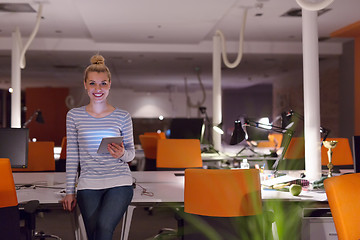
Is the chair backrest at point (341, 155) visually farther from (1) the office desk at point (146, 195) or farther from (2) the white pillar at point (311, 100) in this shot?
(1) the office desk at point (146, 195)

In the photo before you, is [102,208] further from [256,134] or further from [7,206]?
[256,134]

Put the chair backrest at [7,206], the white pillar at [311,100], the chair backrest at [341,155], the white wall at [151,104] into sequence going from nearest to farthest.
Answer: the chair backrest at [7,206], the white pillar at [311,100], the chair backrest at [341,155], the white wall at [151,104]

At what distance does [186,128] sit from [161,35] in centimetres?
367

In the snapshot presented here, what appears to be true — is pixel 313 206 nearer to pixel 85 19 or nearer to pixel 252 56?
pixel 85 19

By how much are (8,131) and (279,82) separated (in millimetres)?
14741

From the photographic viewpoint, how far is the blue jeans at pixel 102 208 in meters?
2.54

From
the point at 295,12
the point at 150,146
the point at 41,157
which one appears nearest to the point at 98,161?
the point at 41,157

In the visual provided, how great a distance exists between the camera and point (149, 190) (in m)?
3.25

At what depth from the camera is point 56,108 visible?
18.7 m

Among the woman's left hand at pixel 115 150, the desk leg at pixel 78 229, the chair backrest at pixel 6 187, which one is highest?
the woman's left hand at pixel 115 150

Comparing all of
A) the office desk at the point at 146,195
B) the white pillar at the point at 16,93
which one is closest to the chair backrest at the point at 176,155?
the office desk at the point at 146,195

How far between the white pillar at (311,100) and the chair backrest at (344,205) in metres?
1.76

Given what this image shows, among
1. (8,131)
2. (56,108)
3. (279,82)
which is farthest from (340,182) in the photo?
(56,108)

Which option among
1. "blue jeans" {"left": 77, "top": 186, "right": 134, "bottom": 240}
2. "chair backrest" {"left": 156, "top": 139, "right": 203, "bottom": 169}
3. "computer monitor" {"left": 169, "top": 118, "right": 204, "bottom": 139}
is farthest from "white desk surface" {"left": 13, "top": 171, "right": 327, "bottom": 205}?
"computer monitor" {"left": 169, "top": 118, "right": 204, "bottom": 139}
